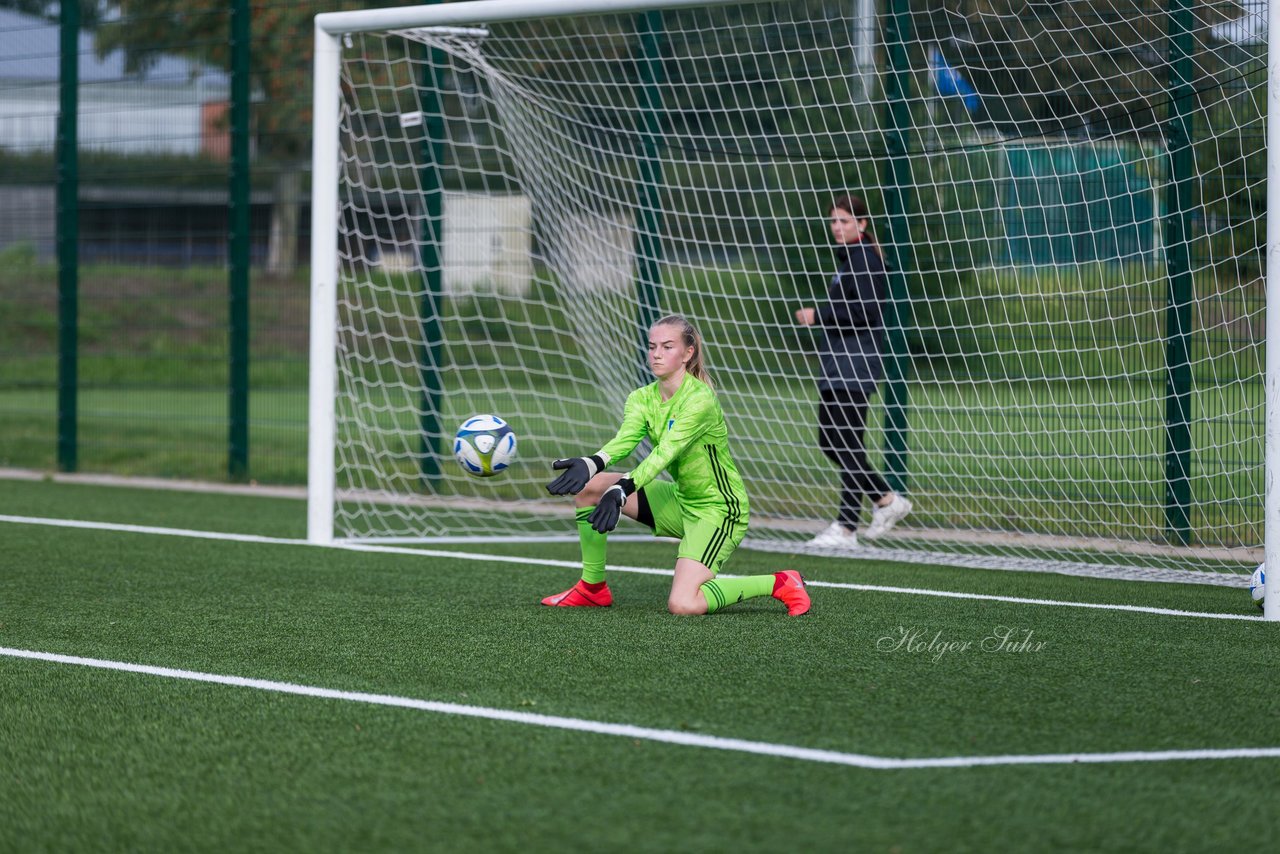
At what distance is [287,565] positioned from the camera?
7.73 meters

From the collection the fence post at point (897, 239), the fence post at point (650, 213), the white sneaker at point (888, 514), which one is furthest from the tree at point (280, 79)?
the white sneaker at point (888, 514)

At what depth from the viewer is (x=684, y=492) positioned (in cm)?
648

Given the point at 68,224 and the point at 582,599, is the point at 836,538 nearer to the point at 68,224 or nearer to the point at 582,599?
the point at 582,599

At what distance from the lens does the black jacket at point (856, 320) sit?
27.9 ft

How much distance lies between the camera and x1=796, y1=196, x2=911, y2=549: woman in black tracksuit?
→ 850 centimetres

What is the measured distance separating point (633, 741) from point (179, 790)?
3.94 ft

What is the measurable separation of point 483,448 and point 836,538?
8.63ft

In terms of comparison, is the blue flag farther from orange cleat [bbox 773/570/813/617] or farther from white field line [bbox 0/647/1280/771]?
white field line [bbox 0/647/1280/771]

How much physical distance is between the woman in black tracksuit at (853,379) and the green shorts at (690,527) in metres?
2.14

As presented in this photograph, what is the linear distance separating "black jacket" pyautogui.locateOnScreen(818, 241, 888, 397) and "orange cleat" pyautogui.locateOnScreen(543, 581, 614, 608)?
2.54m

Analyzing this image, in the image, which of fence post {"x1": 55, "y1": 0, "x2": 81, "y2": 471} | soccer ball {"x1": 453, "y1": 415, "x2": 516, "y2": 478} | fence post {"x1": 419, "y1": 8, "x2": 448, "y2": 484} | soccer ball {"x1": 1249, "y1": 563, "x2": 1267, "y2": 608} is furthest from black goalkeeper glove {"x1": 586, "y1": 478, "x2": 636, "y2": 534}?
fence post {"x1": 55, "y1": 0, "x2": 81, "y2": 471}

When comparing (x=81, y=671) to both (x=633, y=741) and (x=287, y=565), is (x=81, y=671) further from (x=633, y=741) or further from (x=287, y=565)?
(x=287, y=565)

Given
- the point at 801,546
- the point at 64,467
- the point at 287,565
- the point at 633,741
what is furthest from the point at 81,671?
the point at 64,467

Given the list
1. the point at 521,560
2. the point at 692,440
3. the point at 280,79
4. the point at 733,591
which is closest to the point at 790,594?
the point at 733,591
